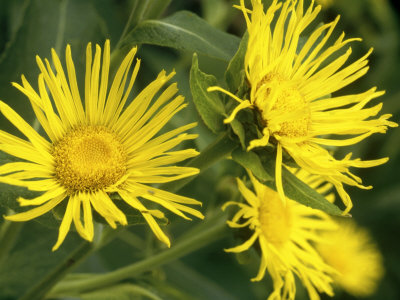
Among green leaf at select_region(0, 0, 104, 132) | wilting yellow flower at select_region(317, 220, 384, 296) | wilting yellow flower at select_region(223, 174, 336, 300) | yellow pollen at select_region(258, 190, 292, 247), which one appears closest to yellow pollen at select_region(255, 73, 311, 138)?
wilting yellow flower at select_region(223, 174, 336, 300)

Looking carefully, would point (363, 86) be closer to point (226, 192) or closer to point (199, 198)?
point (199, 198)

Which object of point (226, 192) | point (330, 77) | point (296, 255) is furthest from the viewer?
point (226, 192)

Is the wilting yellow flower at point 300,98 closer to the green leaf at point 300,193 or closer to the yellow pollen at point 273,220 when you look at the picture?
the green leaf at point 300,193

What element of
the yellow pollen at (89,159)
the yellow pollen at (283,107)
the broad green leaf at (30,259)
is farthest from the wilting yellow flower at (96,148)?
the broad green leaf at (30,259)

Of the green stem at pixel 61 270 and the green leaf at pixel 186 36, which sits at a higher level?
the green leaf at pixel 186 36

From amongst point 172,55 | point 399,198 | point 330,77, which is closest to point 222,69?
point 330,77

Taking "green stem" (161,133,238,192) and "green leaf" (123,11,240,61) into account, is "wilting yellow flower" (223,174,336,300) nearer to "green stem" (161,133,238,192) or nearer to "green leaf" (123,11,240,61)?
"green stem" (161,133,238,192)
